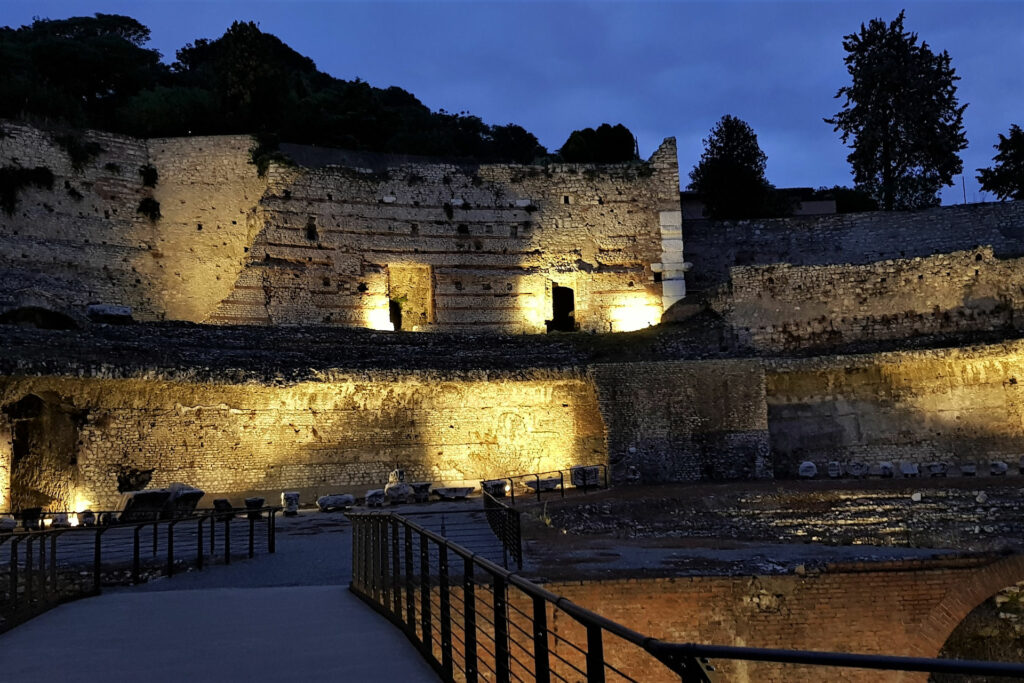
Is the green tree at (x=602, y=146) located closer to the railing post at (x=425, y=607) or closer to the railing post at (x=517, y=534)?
the railing post at (x=517, y=534)

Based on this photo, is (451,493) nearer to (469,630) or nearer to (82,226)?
(469,630)

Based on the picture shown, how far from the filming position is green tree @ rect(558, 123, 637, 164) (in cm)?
3838

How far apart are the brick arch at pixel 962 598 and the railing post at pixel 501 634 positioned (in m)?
7.65

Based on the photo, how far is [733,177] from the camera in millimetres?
39938

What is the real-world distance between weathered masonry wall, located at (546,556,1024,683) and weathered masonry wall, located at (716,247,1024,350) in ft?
46.5

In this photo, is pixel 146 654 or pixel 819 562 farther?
pixel 819 562

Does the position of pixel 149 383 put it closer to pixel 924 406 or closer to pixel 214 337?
pixel 214 337

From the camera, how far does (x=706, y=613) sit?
10.8 meters

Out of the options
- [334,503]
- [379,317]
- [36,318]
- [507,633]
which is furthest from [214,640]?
[379,317]

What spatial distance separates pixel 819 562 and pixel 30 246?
24637 mm

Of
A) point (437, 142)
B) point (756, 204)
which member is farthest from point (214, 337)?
point (756, 204)

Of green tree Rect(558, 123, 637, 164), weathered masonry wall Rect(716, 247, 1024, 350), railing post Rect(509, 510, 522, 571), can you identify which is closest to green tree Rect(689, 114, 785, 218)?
green tree Rect(558, 123, 637, 164)

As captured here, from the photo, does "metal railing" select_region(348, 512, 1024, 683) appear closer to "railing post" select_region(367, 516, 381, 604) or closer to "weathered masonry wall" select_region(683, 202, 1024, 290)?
"railing post" select_region(367, 516, 381, 604)

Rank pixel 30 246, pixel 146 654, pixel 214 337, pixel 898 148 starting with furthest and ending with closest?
1. pixel 898 148
2. pixel 30 246
3. pixel 214 337
4. pixel 146 654
